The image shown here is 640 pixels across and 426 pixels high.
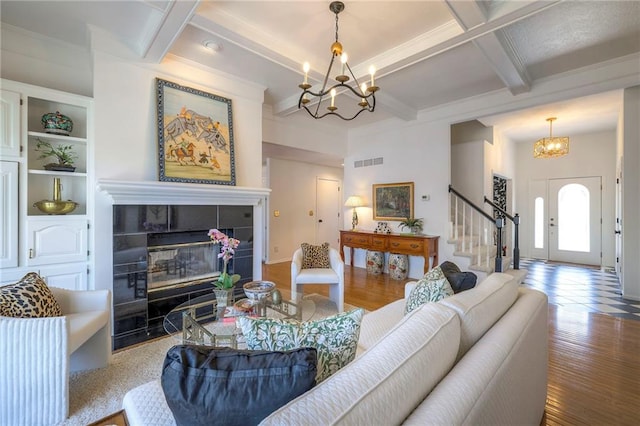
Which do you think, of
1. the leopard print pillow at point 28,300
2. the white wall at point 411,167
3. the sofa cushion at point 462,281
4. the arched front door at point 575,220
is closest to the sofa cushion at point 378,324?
the sofa cushion at point 462,281

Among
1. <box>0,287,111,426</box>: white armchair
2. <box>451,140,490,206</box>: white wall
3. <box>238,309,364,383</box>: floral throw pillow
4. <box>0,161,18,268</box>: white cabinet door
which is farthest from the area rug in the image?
<box>451,140,490,206</box>: white wall

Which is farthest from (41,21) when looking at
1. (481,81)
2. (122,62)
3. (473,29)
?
(481,81)

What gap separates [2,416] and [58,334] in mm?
485

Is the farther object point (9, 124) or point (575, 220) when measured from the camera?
Answer: point (575, 220)

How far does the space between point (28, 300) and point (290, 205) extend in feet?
17.1

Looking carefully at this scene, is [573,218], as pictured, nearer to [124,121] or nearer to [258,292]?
[258,292]

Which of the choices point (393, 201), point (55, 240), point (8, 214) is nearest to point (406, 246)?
point (393, 201)

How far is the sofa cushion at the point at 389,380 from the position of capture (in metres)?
0.68

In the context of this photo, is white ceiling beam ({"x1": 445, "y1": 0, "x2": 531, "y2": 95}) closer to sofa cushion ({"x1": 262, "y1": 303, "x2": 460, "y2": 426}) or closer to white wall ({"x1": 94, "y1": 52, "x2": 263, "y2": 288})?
sofa cushion ({"x1": 262, "y1": 303, "x2": 460, "y2": 426})

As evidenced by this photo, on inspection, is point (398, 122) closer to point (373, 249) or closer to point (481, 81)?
point (481, 81)

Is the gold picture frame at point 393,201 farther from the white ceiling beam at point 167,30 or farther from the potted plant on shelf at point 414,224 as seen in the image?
the white ceiling beam at point 167,30

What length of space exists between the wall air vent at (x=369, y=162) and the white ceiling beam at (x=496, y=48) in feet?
7.91

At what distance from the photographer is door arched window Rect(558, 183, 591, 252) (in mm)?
6477

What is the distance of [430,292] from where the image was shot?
1706 mm
